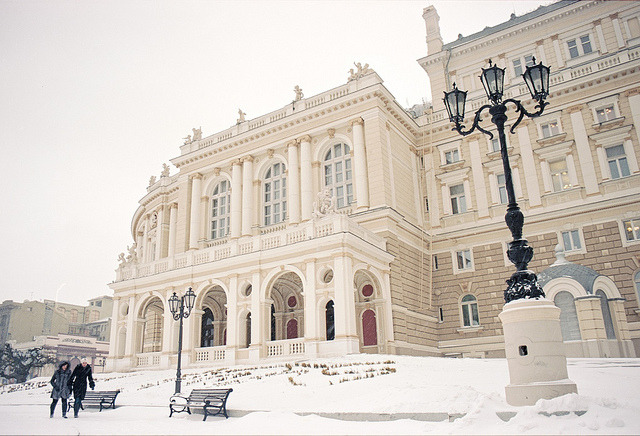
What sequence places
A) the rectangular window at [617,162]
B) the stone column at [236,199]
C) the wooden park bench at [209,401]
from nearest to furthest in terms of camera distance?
the wooden park bench at [209,401] < the rectangular window at [617,162] < the stone column at [236,199]

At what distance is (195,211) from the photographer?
133ft

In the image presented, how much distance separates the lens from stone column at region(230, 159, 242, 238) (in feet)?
123

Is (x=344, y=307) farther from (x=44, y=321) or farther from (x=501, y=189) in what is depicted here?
(x=44, y=321)

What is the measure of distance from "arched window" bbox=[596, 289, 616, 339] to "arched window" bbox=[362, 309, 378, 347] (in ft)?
38.1

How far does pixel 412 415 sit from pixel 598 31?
34457mm

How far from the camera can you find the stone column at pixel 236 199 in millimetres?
37594

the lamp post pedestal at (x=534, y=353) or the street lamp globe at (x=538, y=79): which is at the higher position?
the street lamp globe at (x=538, y=79)

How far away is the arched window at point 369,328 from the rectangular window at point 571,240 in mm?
12508

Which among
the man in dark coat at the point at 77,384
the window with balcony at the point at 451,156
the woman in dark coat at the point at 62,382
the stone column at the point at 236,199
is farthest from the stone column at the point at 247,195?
the woman in dark coat at the point at 62,382

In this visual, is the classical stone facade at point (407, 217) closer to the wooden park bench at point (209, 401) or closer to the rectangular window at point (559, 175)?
the rectangular window at point (559, 175)

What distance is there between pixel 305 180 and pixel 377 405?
77.6 ft

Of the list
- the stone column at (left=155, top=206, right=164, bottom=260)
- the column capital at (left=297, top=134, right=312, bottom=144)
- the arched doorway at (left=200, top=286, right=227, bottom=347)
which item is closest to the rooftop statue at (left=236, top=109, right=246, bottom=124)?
the column capital at (left=297, top=134, right=312, bottom=144)

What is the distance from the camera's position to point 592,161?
105ft

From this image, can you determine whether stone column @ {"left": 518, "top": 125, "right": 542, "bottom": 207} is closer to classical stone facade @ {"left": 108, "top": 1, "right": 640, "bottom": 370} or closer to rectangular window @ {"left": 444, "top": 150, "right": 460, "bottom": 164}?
classical stone facade @ {"left": 108, "top": 1, "right": 640, "bottom": 370}
